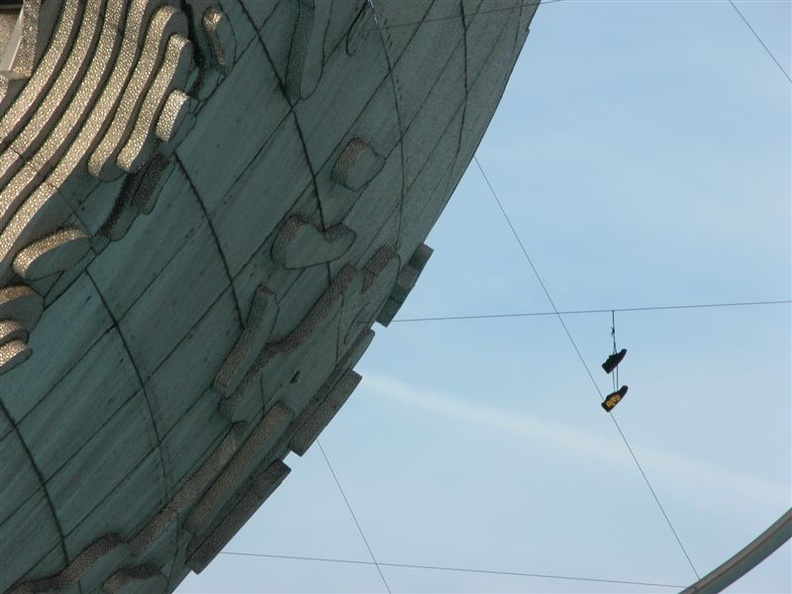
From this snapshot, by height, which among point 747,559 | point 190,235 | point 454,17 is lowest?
point 190,235

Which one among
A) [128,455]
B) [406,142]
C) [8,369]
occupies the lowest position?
[8,369]

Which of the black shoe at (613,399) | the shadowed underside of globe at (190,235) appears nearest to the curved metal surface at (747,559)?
the black shoe at (613,399)

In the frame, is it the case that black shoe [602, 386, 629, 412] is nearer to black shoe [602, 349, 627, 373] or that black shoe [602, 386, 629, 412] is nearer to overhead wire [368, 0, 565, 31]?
black shoe [602, 349, 627, 373]

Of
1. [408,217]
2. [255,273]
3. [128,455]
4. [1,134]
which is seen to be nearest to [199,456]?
[128,455]

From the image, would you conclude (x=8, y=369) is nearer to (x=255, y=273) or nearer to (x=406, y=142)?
(x=255, y=273)

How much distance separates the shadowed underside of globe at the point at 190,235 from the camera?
14180 millimetres

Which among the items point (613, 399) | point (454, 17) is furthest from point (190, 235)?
point (613, 399)

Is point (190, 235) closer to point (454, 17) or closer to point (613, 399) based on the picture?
point (454, 17)

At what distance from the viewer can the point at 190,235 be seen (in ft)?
52.3

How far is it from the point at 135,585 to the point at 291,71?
6899 mm

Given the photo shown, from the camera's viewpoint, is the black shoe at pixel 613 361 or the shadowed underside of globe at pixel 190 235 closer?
the shadowed underside of globe at pixel 190 235

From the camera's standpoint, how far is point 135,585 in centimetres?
1841

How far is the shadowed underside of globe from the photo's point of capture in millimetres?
14180

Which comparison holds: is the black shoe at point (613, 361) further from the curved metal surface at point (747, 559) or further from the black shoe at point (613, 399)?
the curved metal surface at point (747, 559)
